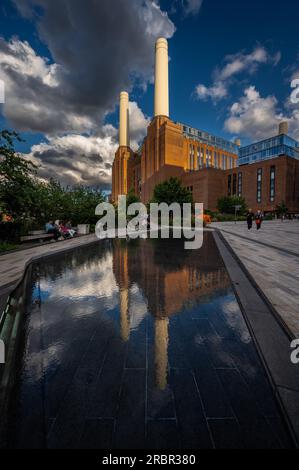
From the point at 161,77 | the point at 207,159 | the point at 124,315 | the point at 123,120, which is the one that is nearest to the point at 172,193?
the point at 124,315

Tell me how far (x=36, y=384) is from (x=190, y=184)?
81.4 m

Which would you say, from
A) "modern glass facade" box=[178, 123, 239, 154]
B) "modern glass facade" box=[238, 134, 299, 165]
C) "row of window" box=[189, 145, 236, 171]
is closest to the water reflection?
"row of window" box=[189, 145, 236, 171]

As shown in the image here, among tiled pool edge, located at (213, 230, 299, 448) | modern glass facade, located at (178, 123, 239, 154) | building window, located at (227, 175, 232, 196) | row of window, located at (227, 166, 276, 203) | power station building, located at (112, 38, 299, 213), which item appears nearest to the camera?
tiled pool edge, located at (213, 230, 299, 448)

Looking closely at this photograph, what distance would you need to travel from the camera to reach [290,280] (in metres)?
5.55

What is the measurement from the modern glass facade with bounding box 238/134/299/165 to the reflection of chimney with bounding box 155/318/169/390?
9229 cm

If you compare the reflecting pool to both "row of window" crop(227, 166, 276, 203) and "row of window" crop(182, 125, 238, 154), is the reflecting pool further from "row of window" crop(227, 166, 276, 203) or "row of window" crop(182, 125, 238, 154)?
"row of window" crop(182, 125, 238, 154)

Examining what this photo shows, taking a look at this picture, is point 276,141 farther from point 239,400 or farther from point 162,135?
point 239,400

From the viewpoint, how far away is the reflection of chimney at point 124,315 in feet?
10.3

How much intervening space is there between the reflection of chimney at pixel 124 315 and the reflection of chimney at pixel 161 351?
1.50ft

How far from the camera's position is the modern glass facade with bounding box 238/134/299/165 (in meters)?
77.2

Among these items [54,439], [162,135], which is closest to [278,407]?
[54,439]

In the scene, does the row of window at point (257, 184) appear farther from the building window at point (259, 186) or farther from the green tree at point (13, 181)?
the green tree at point (13, 181)

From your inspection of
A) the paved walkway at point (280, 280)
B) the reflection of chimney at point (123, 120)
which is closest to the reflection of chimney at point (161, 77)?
the reflection of chimney at point (123, 120)

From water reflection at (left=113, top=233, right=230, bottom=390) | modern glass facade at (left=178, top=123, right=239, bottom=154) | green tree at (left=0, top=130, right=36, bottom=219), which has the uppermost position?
modern glass facade at (left=178, top=123, right=239, bottom=154)
